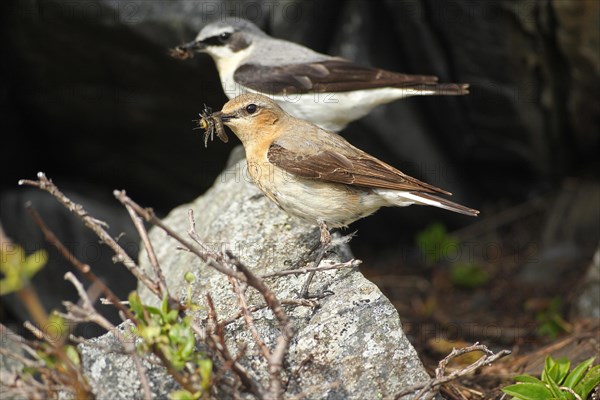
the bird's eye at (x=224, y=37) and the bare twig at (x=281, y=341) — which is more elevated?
the bird's eye at (x=224, y=37)

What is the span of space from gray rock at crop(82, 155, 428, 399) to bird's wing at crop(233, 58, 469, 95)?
1.72 meters

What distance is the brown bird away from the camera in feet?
17.8

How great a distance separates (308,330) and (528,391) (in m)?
1.30

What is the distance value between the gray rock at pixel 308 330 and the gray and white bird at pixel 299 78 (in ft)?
5.57

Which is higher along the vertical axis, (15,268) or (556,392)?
(15,268)

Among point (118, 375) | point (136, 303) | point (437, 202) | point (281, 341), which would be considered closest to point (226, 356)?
point (281, 341)

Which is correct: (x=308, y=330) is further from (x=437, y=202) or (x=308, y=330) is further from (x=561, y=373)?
(x=561, y=373)

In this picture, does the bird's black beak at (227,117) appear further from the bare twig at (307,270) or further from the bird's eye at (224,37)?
the bird's eye at (224,37)

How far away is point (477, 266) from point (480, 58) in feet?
7.56

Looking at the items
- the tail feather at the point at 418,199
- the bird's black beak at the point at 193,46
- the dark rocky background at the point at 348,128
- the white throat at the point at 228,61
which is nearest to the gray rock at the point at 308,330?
the tail feather at the point at 418,199

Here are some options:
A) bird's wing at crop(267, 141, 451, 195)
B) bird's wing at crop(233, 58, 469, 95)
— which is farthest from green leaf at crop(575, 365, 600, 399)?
bird's wing at crop(233, 58, 469, 95)

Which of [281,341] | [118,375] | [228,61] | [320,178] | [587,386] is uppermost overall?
[228,61]

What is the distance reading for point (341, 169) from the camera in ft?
17.9

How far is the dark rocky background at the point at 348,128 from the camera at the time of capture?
7840 mm
